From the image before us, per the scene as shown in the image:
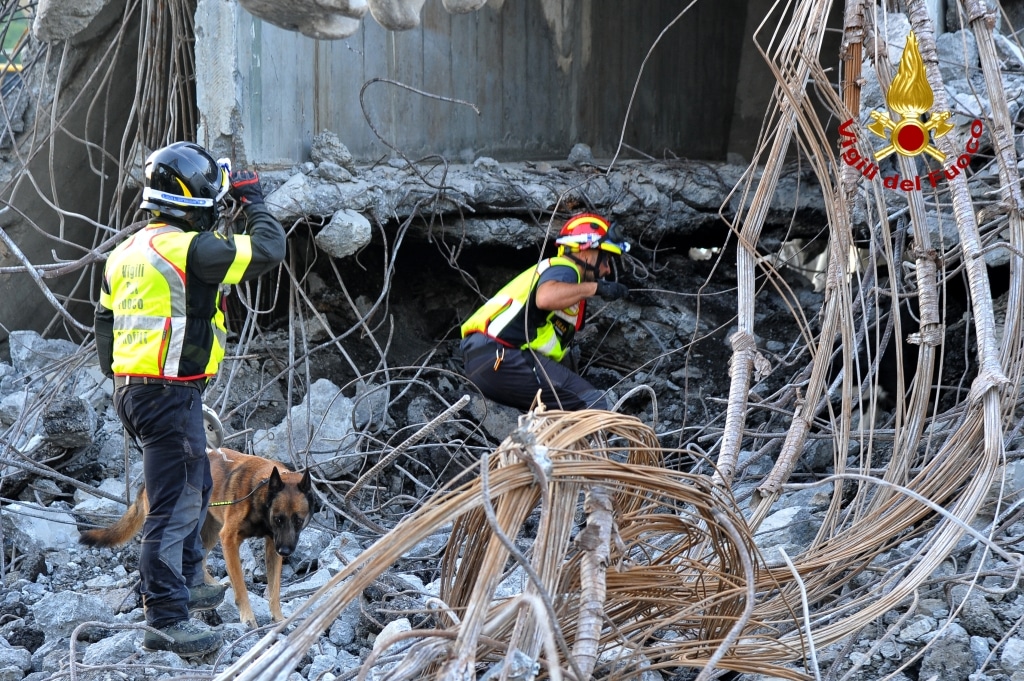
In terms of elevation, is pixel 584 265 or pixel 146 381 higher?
pixel 584 265

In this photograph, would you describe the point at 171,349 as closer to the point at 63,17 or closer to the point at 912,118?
Result: the point at 912,118

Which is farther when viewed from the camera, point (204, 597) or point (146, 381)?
point (204, 597)

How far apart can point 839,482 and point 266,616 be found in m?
2.39

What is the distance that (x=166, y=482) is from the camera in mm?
4055

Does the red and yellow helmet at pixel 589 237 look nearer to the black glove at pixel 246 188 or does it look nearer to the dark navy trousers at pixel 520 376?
the dark navy trousers at pixel 520 376

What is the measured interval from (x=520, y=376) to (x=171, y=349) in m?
2.49

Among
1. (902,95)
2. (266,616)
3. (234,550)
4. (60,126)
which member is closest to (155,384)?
(234,550)

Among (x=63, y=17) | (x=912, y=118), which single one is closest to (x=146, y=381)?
(x=912, y=118)

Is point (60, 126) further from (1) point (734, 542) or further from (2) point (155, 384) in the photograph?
(1) point (734, 542)

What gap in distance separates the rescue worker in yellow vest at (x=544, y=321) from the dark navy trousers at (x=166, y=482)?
231cm

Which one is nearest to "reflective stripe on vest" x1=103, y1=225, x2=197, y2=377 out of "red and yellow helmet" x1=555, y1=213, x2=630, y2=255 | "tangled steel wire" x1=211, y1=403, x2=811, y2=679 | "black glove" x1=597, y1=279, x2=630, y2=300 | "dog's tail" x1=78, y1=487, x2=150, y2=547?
"dog's tail" x1=78, y1=487, x2=150, y2=547

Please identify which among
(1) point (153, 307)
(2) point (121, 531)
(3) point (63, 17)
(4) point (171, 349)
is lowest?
(2) point (121, 531)

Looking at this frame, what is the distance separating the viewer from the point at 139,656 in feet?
12.6

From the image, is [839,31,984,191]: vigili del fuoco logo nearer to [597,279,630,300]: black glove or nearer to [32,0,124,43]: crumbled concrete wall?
[597,279,630,300]: black glove
